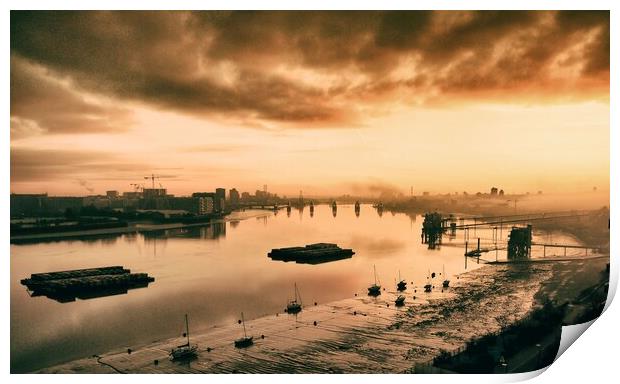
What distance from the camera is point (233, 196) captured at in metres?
5.66

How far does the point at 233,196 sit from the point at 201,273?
1.57 m

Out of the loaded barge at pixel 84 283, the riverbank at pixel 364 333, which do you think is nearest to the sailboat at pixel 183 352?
the riverbank at pixel 364 333

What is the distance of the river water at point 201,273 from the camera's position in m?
4.39

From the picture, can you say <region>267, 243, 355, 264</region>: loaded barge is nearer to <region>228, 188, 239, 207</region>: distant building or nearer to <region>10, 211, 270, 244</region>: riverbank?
<region>10, 211, 270, 244</region>: riverbank

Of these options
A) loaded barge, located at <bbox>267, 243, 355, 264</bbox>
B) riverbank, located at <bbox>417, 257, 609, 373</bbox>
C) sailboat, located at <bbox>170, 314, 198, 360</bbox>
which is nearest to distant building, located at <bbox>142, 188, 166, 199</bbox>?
sailboat, located at <bbox>170, 314, 198, 360</bbox>

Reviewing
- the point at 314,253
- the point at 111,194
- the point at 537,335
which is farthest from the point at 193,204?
Answer: the point at 537,335

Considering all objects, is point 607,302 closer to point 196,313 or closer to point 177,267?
point 196,313

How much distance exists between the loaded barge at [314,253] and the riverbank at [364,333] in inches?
56.5

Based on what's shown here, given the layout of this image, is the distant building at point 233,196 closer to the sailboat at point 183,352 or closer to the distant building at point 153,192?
the distant building at point 153,192

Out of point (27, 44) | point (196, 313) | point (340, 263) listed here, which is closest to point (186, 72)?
point (27, 44)

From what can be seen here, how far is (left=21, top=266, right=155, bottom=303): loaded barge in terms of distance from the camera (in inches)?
197

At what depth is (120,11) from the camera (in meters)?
3.59

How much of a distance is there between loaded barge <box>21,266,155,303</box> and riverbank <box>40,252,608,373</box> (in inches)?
54.3

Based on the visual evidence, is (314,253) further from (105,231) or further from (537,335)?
(537,335)
